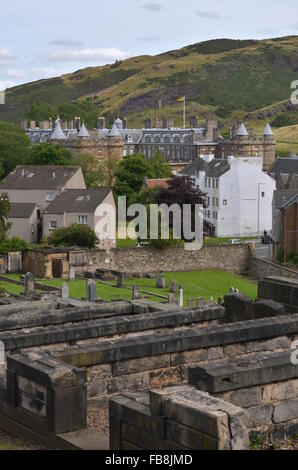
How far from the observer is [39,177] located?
84.9 metres

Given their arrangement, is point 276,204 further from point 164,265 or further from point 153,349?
point 153,349

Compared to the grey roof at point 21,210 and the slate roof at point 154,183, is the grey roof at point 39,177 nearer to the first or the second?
the grey roof at point 21,210

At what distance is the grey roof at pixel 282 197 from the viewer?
77.4 meters

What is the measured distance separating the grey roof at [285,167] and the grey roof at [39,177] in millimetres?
22790

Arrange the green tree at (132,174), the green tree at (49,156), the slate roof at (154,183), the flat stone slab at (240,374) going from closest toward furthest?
the flat stone slab at (240,374), the slate roof at (154,183), the green tree at (132,174), the green tree at (49,156)

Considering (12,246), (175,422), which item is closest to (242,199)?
(12,246)

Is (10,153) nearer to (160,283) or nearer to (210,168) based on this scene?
(210,168)

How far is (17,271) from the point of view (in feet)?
215

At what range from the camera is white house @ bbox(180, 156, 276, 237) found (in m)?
88.6

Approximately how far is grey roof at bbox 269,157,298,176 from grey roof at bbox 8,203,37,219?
28.3m

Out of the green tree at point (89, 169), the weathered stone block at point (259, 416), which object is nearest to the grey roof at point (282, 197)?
the green tree at point (89, 169)

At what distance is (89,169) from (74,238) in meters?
34.8
